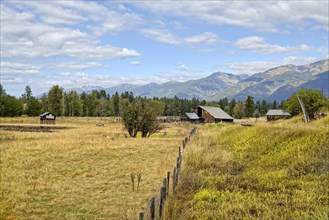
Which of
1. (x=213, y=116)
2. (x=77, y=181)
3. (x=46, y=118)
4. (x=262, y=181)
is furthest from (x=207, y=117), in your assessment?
(x=262, y=181)

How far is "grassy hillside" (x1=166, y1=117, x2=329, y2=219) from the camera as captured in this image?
11531 mm

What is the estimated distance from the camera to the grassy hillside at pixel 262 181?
11.5 m

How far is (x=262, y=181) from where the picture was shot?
1542 centimetres

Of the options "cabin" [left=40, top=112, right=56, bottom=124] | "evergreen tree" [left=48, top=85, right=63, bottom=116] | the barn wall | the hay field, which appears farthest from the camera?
"evergreen tree" [left=48, top=85, right=63, bottom=116]

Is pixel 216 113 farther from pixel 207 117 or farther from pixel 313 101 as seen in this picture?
pixel 313 101

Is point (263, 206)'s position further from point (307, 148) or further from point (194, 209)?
point (307, 148)

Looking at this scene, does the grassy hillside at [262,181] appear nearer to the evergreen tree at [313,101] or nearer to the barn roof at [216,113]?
the evergreen tree at [313,101]

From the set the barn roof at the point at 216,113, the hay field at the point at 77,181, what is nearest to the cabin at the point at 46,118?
the barn roof at the point at 216,113

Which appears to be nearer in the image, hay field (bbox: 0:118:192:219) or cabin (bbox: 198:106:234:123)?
hay field (bbox: 0:118:192:219)

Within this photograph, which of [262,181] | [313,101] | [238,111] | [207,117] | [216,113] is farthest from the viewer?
[238,111]

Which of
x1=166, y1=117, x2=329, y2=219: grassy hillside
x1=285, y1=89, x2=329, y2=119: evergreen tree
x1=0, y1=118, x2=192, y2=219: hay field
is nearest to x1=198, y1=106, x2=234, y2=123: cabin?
x1=285, y1=89, x2=329, y2=119: evergreen tree

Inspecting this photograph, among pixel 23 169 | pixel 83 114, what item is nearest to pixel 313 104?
pixel 23 169

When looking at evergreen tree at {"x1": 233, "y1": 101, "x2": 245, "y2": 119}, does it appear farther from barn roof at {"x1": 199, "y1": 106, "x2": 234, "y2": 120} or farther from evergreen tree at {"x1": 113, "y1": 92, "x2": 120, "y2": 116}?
barn roof at {"x1": 199, "y1": 106, "x2": 234, "y2": 120}

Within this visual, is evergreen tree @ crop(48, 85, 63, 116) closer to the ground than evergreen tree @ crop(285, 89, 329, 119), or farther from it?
farther from it
